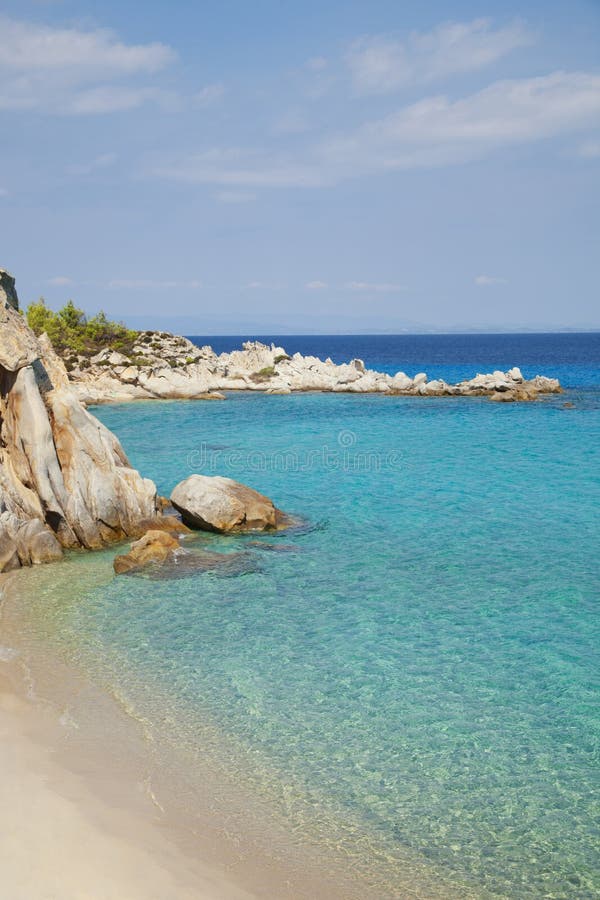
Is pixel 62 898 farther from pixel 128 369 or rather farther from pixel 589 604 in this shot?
pixel 128 369

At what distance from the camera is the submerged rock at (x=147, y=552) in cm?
1912

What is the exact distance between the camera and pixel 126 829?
8.52 metres

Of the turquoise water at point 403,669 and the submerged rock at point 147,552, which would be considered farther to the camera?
the submerged rock at point 147,552

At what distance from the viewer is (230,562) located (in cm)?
1978

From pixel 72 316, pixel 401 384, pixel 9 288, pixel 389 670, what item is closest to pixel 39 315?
pixel 72 316

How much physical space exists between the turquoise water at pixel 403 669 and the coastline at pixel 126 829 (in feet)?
1.63

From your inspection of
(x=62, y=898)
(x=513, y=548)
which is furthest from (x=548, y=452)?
(x=62, y=898)

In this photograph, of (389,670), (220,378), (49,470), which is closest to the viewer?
(389,670)

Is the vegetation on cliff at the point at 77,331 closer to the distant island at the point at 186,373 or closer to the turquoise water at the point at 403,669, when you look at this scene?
the distant island at the point at 186,373

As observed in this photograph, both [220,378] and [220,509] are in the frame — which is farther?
[220,378]

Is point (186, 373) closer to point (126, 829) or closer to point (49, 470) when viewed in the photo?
point (49, 470)

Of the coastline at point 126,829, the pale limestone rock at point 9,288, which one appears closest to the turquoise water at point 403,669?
the coastline at point 126,829

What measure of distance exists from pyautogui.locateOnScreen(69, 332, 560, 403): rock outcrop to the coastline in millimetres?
57141

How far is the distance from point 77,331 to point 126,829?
7509 cm
